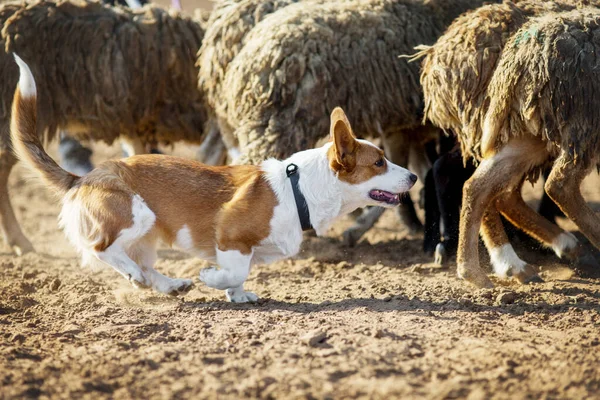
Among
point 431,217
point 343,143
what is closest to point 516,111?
point 343,143

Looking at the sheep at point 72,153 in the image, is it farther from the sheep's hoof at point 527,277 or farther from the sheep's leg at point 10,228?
the sheep's hoof at point 527,277

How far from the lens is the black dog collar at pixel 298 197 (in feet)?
16.4

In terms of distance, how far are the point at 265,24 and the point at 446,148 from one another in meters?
2.03

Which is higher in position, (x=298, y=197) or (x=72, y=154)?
(x=298, y=197)

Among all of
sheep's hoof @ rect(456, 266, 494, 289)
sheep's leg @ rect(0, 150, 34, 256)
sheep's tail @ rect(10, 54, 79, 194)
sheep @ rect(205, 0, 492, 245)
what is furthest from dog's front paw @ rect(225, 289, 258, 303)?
sheep's leg @ rect(0, 150, 34, 256)

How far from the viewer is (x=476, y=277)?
5.45 meters

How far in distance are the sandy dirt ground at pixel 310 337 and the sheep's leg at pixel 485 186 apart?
20 centimetres

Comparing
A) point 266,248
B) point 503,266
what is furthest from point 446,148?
point 266,248

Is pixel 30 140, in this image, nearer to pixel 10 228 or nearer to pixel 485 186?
pixel 10 228

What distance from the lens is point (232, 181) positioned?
202 inches

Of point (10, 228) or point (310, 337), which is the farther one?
point (10, 228)

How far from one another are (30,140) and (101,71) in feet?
7.85

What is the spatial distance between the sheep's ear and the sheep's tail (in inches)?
66.0

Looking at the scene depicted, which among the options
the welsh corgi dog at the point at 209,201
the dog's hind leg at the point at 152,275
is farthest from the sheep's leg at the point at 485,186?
the dog's hind leg at the point at 152,275
